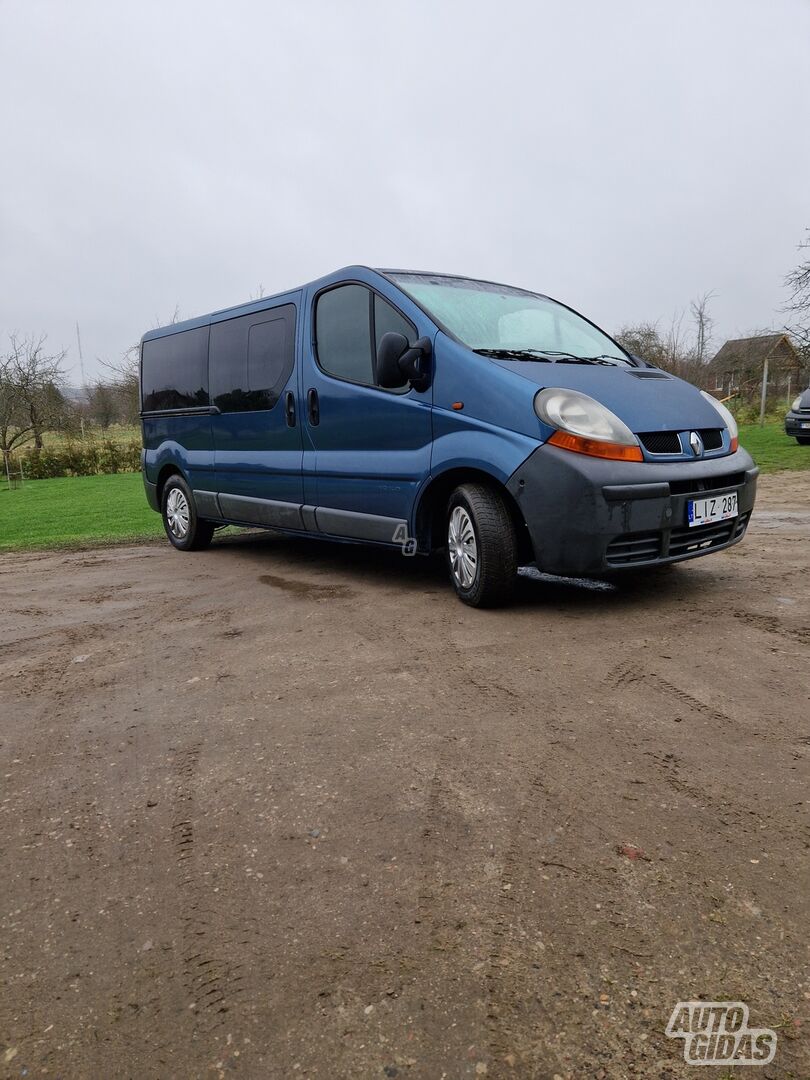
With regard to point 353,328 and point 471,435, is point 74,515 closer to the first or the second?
point 353,328

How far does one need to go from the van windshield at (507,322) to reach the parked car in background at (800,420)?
52.0 ft

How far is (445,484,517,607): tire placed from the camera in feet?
14.4

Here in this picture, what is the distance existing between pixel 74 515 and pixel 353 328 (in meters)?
9.90

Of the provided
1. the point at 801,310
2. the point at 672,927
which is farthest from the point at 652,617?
the point at 801,310

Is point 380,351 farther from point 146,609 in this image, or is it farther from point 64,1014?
point 64,1014

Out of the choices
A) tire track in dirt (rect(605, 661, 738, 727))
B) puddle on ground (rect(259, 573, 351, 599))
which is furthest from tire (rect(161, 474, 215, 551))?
tire track in dirt (rect(605, 661, 738, 727))

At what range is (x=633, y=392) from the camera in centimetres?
455

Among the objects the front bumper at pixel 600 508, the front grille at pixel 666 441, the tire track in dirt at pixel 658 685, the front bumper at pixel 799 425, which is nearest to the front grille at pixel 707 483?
the front bumper at pixel 600 508

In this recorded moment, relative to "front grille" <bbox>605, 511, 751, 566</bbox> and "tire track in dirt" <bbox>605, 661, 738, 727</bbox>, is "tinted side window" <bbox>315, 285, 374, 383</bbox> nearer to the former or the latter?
"front grille" <bbox>605, 511, 751, 566</bbox>

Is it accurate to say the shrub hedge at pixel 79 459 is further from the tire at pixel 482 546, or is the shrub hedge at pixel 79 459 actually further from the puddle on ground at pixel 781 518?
the tire at pixel 482 546

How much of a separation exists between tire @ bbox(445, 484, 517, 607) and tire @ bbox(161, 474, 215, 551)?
3794mm

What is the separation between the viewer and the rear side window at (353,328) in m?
5.20

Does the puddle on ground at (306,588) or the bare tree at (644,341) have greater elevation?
Answer: the bare tree at (644,341)

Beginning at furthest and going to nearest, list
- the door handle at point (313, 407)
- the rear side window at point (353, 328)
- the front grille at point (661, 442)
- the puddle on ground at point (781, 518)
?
the puddle on ground at point (781, 518), the door handle at point (313, 407), the rear side window at point (353, 328), the front grille at point (661, 442)
